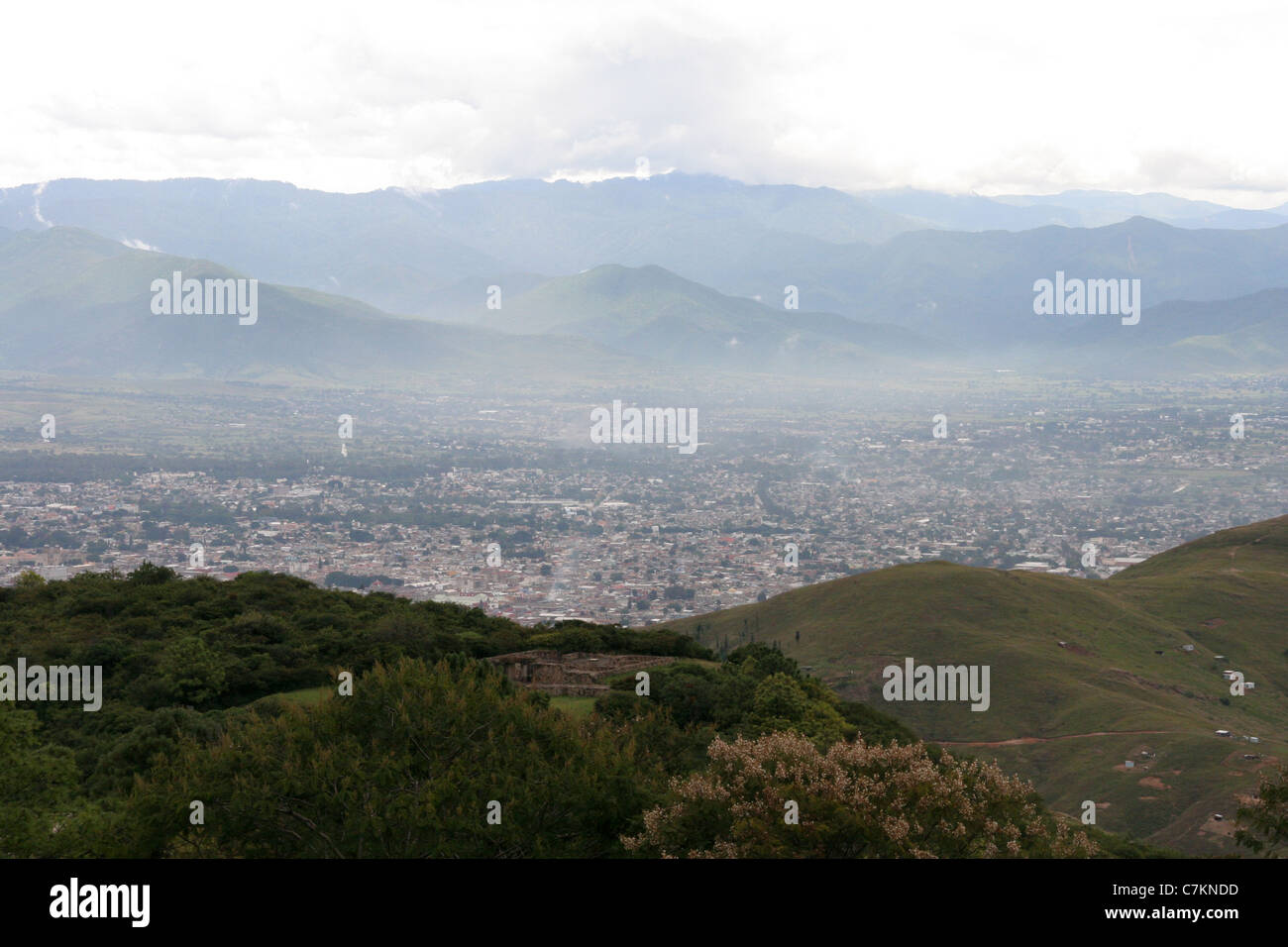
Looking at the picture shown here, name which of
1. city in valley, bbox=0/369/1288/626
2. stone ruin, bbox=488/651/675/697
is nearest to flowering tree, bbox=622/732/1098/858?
stone ruin, bbox=488/651/675/697

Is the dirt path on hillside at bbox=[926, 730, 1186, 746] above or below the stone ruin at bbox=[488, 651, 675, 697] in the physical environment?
below

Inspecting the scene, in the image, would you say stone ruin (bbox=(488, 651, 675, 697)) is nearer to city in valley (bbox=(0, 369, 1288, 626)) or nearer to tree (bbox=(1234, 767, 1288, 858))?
tree (bbox=(1234, 767, 1288, 858))

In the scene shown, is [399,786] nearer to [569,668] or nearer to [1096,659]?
[569,668]

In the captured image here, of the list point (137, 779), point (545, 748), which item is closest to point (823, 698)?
point (545, 748)

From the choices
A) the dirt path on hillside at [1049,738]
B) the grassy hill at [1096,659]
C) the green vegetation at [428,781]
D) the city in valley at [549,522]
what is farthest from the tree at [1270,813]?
the city in valley at [549,522]

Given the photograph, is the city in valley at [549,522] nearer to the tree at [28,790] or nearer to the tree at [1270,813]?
the tree at [28,790]

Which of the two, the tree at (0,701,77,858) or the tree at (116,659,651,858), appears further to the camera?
the tree at (0,701,77,858)
